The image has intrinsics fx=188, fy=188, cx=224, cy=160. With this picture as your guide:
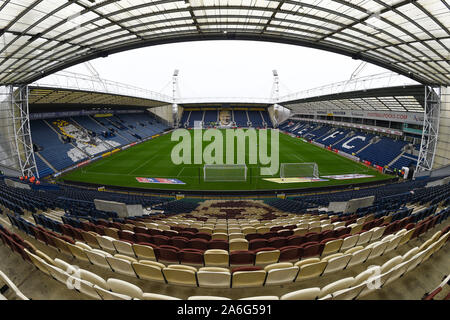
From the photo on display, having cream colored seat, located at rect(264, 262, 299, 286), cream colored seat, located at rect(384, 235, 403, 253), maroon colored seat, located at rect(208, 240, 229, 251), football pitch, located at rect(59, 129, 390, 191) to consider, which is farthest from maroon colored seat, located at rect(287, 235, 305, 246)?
football pitch, located at rect(59, 129, 390, 191)

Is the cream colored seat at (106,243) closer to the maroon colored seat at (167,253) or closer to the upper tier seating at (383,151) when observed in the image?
the maroon colored seat at (167,253)

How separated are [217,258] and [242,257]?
21.2 inches

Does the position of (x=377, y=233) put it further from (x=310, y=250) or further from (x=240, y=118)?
(x=240, y=118)

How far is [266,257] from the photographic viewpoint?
3992mm

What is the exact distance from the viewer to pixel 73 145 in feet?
101

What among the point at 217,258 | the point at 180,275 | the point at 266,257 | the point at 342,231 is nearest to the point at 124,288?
the point at 180,275

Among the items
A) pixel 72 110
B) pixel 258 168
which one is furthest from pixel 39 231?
pixel 72 110

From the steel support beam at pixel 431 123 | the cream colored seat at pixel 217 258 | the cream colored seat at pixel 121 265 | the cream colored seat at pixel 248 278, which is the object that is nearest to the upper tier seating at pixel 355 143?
the steel support beam at pixel 431 123

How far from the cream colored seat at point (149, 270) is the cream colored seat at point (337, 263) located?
3.07 meters

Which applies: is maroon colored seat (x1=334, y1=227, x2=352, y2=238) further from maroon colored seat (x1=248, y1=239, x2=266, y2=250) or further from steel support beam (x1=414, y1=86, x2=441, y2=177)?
steel support beam (x1=414, y1=86, x2=441, y2=177)

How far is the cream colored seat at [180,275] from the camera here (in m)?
3.15

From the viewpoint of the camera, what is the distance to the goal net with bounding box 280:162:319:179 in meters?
22.5
